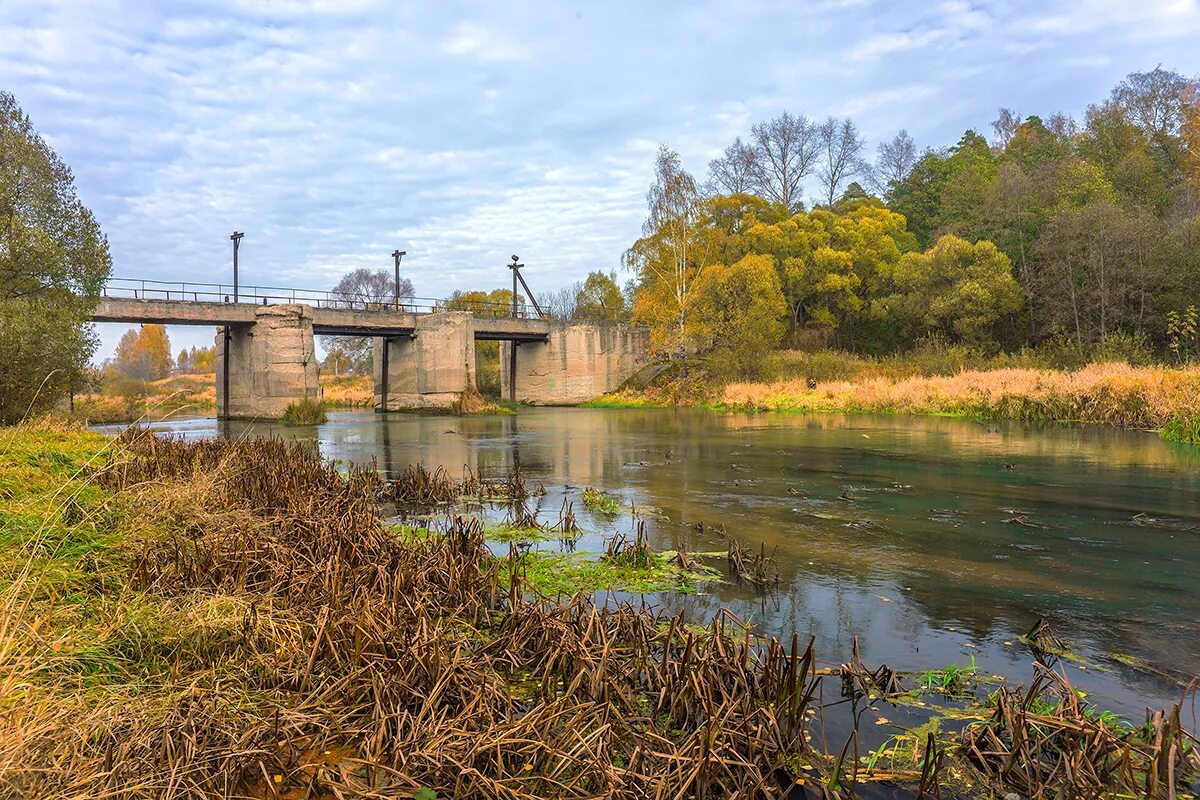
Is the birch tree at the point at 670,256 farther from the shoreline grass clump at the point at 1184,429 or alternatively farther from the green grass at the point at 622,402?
the shoreline grass clump at the point at 1184,429

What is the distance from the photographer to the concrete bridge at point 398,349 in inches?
1328

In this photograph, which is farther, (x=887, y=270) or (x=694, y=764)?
(x=887, y=270)

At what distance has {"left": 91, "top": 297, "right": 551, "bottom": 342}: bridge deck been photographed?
30703 millimetres

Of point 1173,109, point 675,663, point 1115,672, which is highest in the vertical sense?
point 1173,109

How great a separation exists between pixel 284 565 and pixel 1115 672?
17.4 ft

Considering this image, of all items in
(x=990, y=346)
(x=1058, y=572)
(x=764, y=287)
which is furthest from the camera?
(x=764, y=287)

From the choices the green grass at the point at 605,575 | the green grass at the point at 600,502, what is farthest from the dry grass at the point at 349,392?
the green grass at the point at 605,575

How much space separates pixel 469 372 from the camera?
131ft

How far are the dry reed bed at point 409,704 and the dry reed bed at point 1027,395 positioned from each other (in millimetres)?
18415

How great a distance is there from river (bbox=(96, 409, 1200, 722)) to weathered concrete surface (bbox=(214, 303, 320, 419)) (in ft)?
58.5

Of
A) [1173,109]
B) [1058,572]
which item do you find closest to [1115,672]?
[1058,572]

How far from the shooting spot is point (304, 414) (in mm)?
31250

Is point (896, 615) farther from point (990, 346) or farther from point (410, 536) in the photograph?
point (990, 346)

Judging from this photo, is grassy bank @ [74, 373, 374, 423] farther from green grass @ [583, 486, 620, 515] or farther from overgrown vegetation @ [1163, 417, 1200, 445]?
overgrown vegetation @ [1163, 417, 1200, 445]
